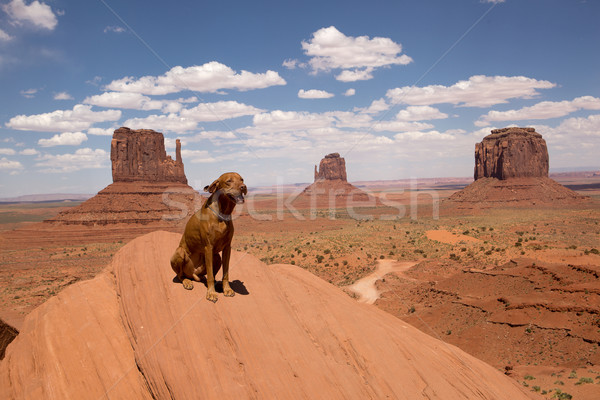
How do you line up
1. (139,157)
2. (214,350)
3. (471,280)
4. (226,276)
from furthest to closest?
1. (139,157)
2. (471,280)
3. (226,276)
4. (214,350)

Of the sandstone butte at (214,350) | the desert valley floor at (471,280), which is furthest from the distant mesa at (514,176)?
the sandstone butte at (214,350)

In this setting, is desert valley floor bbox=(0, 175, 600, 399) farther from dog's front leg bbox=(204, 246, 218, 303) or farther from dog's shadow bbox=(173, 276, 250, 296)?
dog's shadow bbox=(173, 276, 250, 296)

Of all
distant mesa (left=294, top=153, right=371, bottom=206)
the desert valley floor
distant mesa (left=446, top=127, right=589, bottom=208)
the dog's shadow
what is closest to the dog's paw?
the desert valley floor

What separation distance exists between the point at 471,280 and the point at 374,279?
8585 millimetres

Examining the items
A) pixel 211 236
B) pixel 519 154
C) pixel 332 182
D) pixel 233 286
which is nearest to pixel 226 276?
pixel 233 286

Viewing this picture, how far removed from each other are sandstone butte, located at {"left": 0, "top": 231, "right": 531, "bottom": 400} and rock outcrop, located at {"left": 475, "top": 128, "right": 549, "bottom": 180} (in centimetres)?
11551

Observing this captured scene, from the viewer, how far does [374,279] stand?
32.2m

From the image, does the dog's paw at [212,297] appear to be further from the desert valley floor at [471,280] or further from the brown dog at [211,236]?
the desert valley floor at [471,280]

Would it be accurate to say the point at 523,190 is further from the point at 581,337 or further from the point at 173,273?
the point at 173,273

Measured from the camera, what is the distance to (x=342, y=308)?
880 cm

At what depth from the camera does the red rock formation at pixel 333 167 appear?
18012 centimetres

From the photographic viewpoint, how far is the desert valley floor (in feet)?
53.1

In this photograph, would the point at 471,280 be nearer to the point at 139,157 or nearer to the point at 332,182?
the point at 139,157

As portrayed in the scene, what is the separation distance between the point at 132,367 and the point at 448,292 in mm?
23434
